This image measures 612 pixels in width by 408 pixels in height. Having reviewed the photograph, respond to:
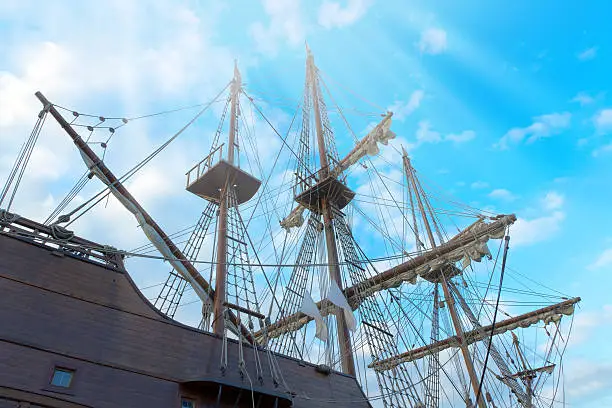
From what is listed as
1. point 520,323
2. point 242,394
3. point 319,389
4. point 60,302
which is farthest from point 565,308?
point 60,302

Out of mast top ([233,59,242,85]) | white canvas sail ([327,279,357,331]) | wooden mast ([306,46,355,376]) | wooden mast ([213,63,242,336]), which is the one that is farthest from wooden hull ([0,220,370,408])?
mast top ([233,59,242,85])

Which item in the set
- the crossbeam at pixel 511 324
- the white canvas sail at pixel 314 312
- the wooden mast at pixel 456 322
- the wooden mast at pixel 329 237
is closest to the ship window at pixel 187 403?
the white canvas sail at pixel 314 312

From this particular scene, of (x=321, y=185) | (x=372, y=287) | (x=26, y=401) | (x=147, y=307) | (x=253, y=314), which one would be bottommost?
(x=26, y=401)

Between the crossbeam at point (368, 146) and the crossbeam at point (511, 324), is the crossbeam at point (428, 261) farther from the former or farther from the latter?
the crossbeam at point (368, 146)

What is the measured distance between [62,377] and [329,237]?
11.7 m

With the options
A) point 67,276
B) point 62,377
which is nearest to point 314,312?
point 67,276

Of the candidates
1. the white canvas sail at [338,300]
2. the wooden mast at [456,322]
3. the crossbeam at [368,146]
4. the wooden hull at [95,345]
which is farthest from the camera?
the wooden mast at [456,322]

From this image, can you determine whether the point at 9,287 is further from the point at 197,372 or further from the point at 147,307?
the point at 197,372

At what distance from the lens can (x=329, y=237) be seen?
17453 millimetres

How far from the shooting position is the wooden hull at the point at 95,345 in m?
6.67

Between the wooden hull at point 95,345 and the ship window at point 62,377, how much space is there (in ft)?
0.25

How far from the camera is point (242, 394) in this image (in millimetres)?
8578

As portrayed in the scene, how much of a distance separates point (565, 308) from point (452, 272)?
586cm

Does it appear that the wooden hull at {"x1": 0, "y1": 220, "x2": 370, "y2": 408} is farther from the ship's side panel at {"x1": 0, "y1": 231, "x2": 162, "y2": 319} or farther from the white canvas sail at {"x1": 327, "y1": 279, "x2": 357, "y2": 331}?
the white canvas sail at {"x1": 327, "y1": 279, "x2": 357, "y2": 331}
